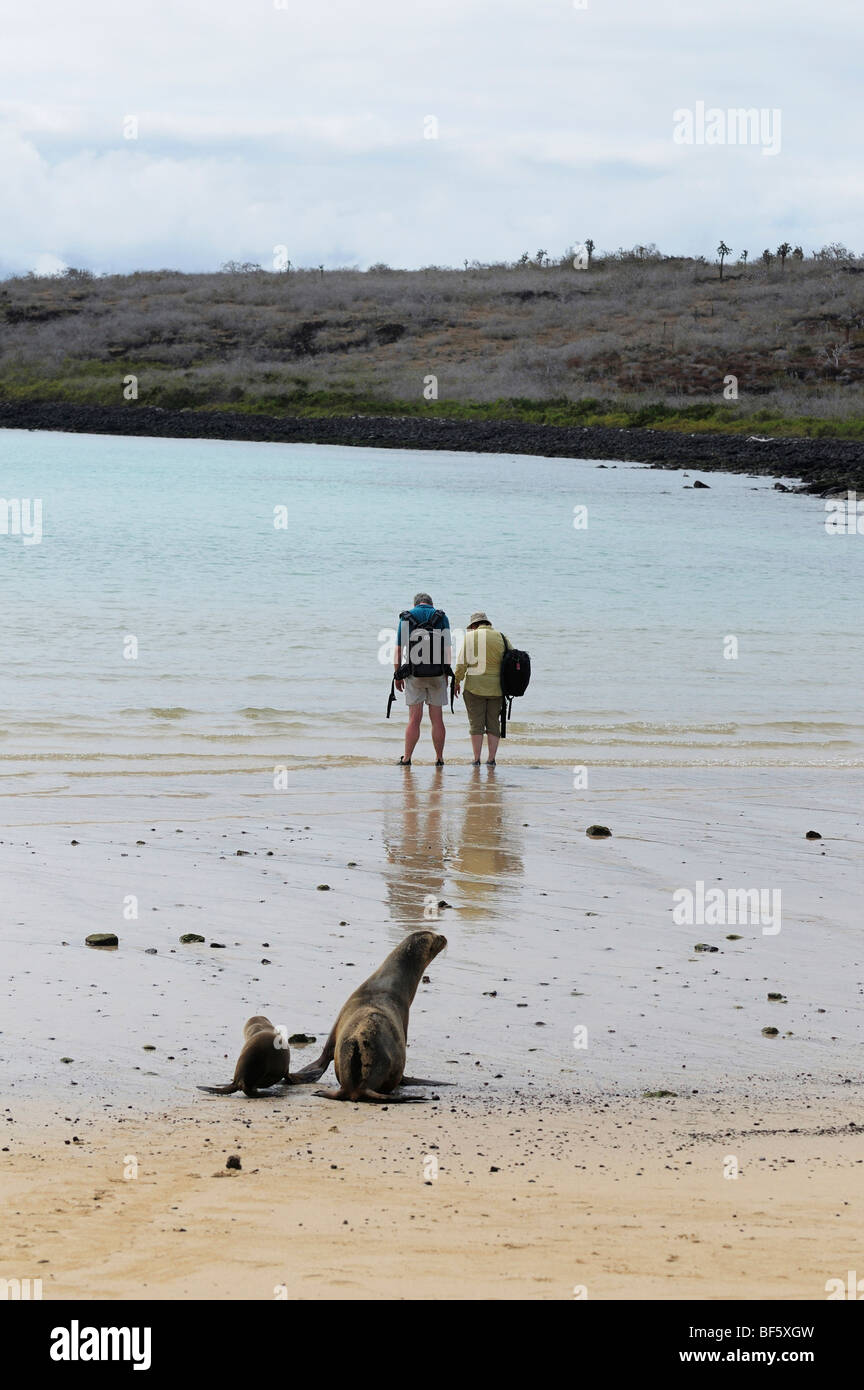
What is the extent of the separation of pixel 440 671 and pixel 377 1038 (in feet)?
26.7

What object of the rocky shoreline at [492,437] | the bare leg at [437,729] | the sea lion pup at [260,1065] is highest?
the rocky shoreline at [492,437]

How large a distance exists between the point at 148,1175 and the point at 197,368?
9713 centimetres

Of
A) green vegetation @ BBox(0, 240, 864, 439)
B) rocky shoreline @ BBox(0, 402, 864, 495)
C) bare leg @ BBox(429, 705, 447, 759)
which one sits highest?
green vegetation @ BBox(0, 240, 864, 439)

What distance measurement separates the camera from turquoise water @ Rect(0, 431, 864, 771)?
15.6 meters

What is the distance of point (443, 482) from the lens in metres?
57.0

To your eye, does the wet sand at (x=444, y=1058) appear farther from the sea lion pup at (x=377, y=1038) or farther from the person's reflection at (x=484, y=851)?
the sea lion pup at (x=377, y=1038)

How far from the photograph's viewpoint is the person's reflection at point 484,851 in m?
9.02

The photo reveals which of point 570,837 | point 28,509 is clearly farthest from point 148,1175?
point 28,509

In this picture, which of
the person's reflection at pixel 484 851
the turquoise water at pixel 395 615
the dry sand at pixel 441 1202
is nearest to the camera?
the dry sand at pixel 441 1202

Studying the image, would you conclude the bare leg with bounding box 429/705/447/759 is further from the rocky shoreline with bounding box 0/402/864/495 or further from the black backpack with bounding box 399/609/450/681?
the rocky shoreline with bounding box 0/402/864/495

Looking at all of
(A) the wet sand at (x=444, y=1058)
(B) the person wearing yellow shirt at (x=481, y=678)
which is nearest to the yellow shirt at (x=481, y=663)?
(B) the person wearing yellow shirt at (x=481, y=678)

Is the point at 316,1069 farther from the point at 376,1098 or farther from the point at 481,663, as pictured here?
the point at 481,663

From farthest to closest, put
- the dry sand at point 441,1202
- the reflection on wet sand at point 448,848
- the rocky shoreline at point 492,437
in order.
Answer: the rocky shoreline at point 492,437 → the reflection on wet sand at point 448,848 → the dry sand at point 441,1202

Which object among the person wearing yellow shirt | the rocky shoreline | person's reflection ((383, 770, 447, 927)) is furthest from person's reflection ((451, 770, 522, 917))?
the rocky shoreline
